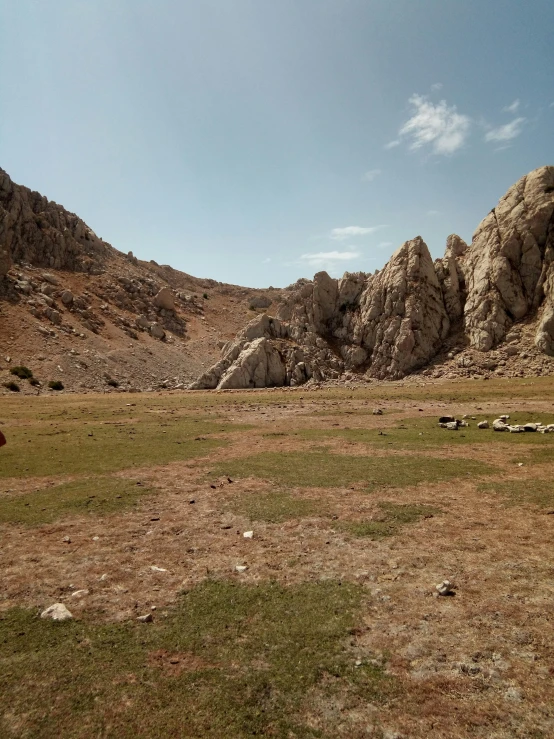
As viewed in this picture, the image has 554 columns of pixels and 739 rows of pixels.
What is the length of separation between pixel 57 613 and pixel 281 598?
388 cm

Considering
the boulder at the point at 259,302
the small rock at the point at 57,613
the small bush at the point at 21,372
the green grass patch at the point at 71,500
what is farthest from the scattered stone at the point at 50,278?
the small rock at the point at 57,613

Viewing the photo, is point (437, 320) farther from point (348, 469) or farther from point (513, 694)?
point (513, 694)

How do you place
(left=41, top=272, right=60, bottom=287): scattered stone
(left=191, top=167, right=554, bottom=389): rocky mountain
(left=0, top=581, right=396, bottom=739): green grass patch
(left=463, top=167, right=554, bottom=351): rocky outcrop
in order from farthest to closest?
(left=41, top=272, right=60, bottom=287): scattered stone < (left=463, top=167, right=554, bottom=351): rocky outcrop < (left=191, top=167, right=554, bottom=389): rocky mountain < (left=0, top=581, right=396, bottom=739): green grass patch

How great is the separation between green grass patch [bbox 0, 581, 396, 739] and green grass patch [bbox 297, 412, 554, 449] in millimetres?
14776

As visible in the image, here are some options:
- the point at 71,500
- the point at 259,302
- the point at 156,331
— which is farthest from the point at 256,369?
the point at 259,302

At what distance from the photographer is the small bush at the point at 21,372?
6607 centimetres

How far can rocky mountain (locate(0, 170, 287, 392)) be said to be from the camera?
7688 centimetres

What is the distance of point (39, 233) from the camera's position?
10719 centimetres

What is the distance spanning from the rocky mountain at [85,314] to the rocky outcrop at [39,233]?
0.79 feet

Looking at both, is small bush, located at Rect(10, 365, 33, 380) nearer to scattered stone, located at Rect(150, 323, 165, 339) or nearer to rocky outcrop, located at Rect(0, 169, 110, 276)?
rocky outcrop, located at Rect(0, 169, 110, 276)

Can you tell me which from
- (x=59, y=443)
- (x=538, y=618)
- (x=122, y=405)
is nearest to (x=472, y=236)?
(x=122, y=405)

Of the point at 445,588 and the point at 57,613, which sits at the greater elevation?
the point at 445,588

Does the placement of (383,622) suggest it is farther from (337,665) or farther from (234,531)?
(234,531)

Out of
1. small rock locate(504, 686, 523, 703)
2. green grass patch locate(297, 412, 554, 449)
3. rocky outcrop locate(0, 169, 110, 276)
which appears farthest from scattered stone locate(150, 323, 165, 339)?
small rock locate(504, 686, 523, 703)
